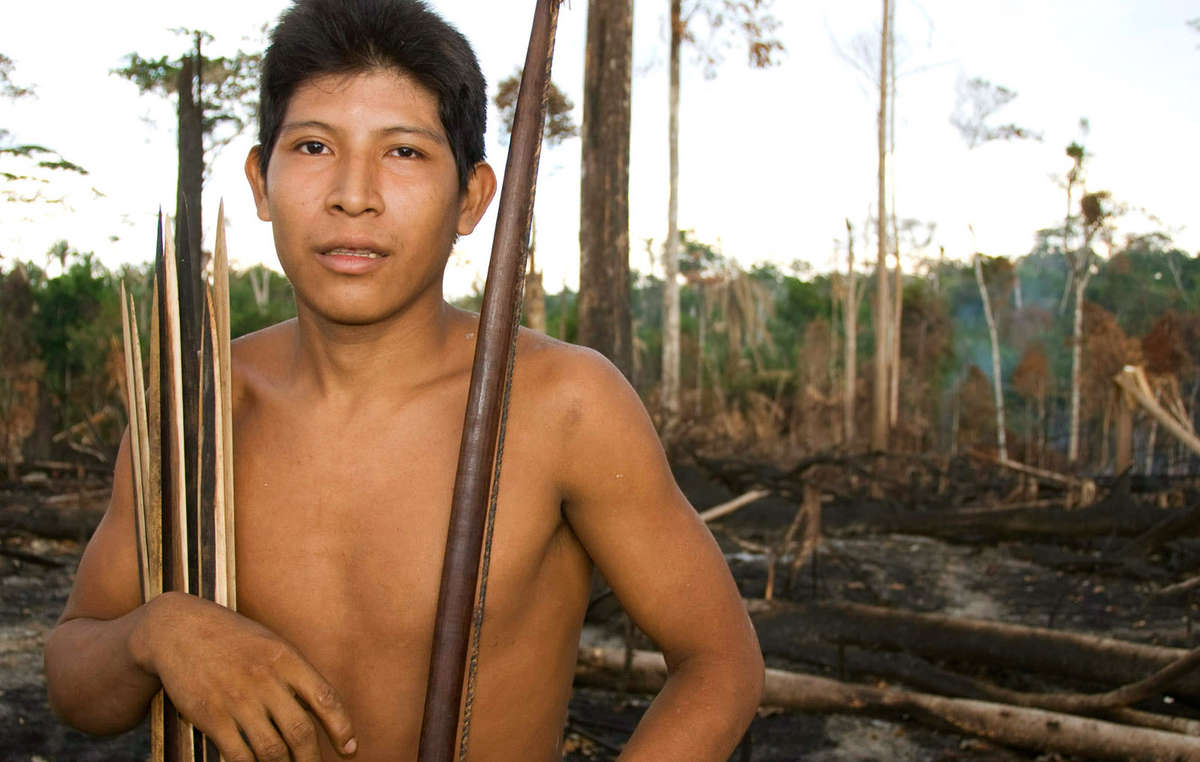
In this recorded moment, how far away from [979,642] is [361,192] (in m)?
2.88

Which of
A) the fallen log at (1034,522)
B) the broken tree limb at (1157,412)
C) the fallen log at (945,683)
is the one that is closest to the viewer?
the fallen log at (945,683)

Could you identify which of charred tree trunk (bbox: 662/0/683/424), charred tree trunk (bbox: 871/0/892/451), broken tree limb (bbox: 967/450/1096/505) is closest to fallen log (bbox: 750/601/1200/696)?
broken tree limb (bbox: 967/450/1096/505)

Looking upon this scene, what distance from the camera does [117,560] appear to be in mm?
1279

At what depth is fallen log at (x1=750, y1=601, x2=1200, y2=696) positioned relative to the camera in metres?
3.03

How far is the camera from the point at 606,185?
4816 mm

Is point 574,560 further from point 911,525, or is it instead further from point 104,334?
point 104,334

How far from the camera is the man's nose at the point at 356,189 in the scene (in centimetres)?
Answer: 113

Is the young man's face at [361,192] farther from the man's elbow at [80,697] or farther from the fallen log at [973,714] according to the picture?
the fallen log at [973,714]

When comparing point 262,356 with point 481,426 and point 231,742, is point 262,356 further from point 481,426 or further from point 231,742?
point 481,426

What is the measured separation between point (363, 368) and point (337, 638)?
1.14 feet

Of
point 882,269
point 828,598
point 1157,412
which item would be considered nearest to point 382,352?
point 1157,412

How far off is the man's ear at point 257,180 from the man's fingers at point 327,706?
2.07ft

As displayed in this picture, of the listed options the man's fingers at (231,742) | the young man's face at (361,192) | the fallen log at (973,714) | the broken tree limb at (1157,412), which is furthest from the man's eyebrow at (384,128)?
the broken tree limb at (1157,412)

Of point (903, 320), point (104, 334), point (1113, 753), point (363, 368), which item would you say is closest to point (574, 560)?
point (363, 368)
